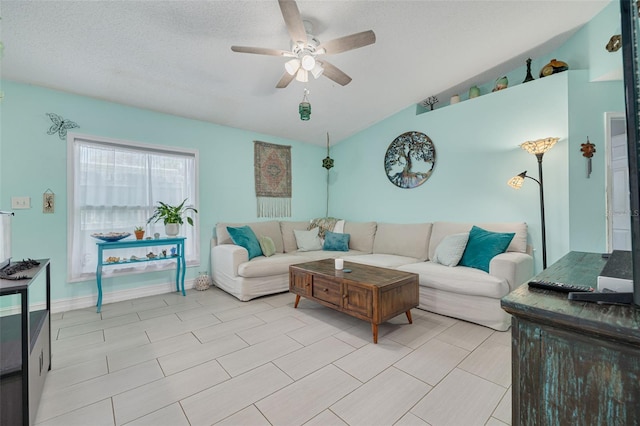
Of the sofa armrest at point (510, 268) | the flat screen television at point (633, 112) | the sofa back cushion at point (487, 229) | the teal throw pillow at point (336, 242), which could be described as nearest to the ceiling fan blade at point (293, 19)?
the flat screen television at point (633, 112)

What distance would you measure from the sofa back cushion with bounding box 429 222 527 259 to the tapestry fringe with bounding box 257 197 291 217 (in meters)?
2.38

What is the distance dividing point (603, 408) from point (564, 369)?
0.25 feet

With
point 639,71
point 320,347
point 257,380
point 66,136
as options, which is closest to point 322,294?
point 320,347

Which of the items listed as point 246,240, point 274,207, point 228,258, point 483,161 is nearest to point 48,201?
point 228,258

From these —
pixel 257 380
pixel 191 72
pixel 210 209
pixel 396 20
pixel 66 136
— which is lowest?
pixel 257 380

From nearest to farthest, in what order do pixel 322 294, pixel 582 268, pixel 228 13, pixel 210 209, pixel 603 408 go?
1. pixel 603 408
2. pixel 582 268
3. pixel 228 13
4. pixel 322 294
5. pixel 210 209

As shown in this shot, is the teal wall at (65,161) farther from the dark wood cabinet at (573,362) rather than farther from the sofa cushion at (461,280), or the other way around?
the dark wood cabinet at (573,362)

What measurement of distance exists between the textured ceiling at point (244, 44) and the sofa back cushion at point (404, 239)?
1848 mm

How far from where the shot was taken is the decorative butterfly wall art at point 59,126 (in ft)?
9.09

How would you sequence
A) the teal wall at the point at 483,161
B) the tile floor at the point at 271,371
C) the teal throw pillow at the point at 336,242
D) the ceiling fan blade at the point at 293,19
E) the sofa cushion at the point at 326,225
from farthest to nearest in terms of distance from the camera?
the sofa cushion at the point at 326,225
the teal throw pillow at the point at 336,242
the teal wall at the point at 483,161
the ceiling fan blade at the point at 293,19
the tile floor at the point at 271,371

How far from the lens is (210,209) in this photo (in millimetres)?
3832

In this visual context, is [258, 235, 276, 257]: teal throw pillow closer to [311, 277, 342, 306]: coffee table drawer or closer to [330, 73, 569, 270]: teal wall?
[311, 277, 342, 306]: coffee table drawer

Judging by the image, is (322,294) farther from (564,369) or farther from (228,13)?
(228,13)

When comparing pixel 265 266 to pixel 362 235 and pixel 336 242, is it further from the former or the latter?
pixel 362 235
